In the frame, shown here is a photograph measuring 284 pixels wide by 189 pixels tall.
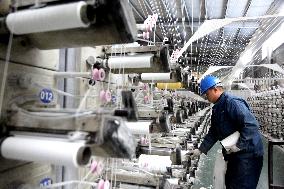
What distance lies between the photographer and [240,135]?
11.3ft

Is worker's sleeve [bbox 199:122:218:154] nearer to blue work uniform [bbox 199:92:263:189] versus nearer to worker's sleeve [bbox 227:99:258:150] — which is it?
blue work uniform [bbox 199:92:263:189]

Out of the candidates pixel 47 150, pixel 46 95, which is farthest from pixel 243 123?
pixel 47 150

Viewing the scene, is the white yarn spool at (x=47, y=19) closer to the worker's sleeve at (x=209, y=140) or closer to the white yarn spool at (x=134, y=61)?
the white yarn spool at (x=134, y=61)

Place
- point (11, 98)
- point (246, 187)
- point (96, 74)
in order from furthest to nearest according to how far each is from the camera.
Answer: point (246, 187) < point (96, 74) < point (11, 98)

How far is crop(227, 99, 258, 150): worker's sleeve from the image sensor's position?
3.38 metres

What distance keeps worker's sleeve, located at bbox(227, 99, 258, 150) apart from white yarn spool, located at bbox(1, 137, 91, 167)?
2813 millimetres

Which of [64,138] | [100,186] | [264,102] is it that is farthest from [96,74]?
[264,102]

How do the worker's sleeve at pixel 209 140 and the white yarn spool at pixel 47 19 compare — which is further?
the worker's sleeve at pixel 209 140

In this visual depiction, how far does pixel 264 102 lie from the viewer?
11.1 m

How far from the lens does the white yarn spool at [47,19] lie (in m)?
0.87

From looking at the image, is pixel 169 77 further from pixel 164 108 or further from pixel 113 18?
pixel 113 18

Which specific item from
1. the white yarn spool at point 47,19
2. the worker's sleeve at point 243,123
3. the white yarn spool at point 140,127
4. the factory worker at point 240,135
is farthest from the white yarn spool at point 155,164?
the white yarn spool at point 47,19

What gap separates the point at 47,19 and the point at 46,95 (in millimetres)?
500

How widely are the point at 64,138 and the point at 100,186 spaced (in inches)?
13.6
